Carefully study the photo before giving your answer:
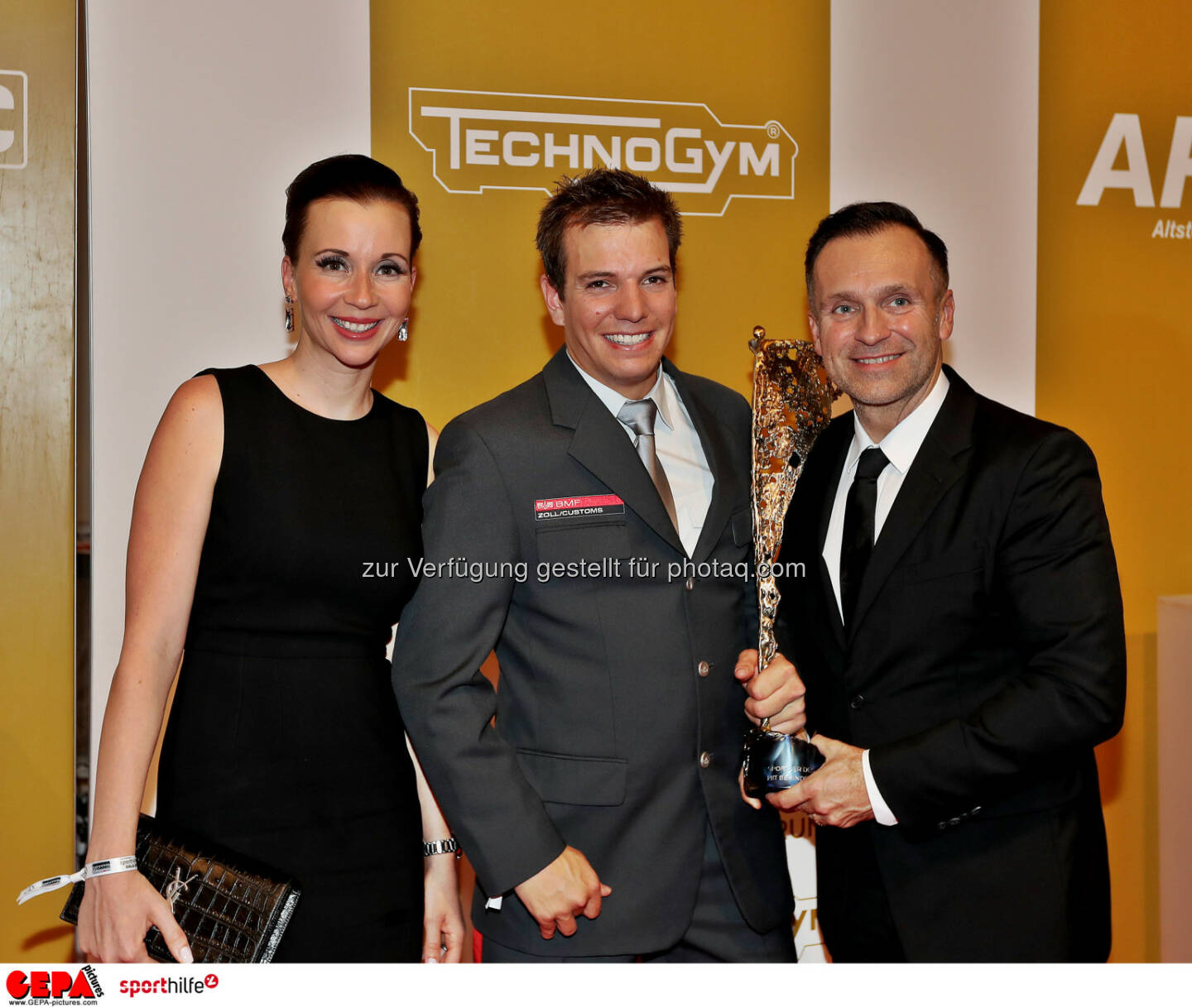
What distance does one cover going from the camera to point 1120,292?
3.79 m

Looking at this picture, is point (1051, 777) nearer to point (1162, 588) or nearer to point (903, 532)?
point (903, 532)

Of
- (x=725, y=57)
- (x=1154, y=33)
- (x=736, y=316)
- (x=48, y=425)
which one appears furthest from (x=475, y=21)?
(x=1154, y=33)

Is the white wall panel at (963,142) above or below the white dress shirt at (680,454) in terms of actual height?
above

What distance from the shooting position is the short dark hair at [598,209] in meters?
2.37

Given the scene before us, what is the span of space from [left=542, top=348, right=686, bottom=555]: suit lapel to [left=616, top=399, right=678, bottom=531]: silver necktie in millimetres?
66

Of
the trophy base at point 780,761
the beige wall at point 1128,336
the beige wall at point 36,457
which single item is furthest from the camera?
the beige wall at point 1128,336

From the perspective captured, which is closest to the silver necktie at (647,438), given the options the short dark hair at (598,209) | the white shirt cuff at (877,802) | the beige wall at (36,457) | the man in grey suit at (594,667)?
the man in grey suit at (594,667)

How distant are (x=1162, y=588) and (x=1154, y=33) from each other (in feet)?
6.52

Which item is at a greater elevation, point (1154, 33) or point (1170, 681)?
point (1154, 33)

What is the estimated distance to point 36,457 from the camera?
3145 mm

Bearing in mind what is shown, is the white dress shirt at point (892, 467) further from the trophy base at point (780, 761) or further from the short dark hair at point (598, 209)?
the short dark hair at point (598, 209)

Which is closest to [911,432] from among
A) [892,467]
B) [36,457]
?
[892,467]

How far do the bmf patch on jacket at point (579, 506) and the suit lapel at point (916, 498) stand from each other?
544 mm

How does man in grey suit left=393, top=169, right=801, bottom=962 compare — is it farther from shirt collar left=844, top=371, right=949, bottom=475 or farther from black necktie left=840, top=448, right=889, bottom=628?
shirt collar left=844, top=371, right=949, bottom=475
